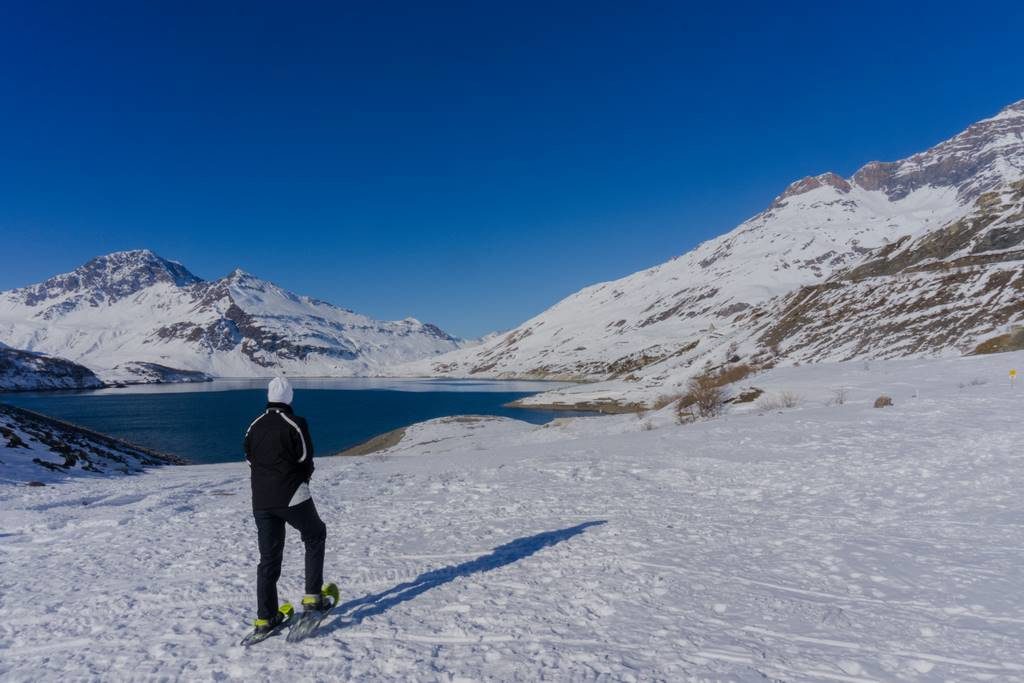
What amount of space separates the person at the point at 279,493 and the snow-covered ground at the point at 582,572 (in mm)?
675

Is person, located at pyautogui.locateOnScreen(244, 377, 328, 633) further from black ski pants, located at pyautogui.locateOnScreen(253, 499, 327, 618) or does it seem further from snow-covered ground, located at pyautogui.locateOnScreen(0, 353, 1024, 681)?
snow-covered ground, located at pyautogui.locateOnScreen(0, 353, 1024, 681)

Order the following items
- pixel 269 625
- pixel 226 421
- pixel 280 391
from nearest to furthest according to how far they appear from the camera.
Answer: pixel 269 625 < pixel 280 391 < pixel 226 421

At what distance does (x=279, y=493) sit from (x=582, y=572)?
Result: 4.74 m

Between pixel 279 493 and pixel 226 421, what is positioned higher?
pixel 279 493

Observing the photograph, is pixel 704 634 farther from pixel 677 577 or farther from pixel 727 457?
pixel 727 457

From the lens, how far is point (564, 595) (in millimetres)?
7883

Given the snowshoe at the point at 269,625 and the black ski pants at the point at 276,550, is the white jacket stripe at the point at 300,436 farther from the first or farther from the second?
the snowshoe at the point at 269,625

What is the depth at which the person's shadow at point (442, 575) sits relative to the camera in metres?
7.42

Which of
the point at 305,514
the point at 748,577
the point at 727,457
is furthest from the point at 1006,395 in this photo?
the point at 305,514

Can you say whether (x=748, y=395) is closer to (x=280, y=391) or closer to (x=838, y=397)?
(x=838, y=397)

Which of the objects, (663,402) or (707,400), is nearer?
(707,400)

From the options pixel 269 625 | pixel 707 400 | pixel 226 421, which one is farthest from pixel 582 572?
pixel 226 421

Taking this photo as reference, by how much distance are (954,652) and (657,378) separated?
113 m

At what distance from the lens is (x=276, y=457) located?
23.2 ft
